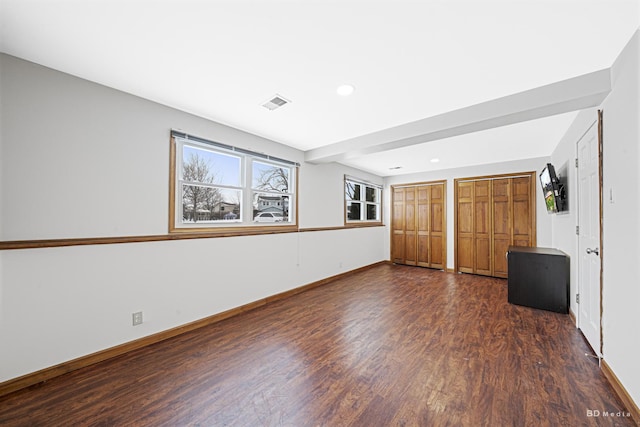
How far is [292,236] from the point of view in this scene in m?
4.16

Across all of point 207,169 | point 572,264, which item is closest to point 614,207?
point 572,264

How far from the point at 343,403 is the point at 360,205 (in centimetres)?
482

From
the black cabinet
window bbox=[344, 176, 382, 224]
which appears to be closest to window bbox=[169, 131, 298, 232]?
window bbox=[344, 176, 382, 224]

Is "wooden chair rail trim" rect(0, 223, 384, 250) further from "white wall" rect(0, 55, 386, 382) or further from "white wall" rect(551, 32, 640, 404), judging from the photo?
"white wall" rect(551, 32, 640, 404)

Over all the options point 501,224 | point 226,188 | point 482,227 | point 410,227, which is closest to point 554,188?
point 501,224

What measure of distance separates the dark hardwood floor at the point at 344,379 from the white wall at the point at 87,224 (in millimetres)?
308

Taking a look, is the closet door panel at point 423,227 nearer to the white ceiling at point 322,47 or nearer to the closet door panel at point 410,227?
the closet door panel at point 410,227

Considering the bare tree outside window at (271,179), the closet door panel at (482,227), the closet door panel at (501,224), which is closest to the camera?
the bare tree outside window at (271,179)

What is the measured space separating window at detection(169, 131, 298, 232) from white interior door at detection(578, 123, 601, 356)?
3.48m

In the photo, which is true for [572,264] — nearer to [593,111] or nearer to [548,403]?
[593,111]

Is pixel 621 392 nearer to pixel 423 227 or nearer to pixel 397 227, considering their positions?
pixel 423 227

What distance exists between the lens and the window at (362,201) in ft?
18.9

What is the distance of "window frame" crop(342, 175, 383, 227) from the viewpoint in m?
5.58

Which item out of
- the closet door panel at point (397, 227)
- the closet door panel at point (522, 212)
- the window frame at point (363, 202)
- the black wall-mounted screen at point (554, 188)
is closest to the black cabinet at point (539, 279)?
the black wall-mounted screen at point (554, 188)
